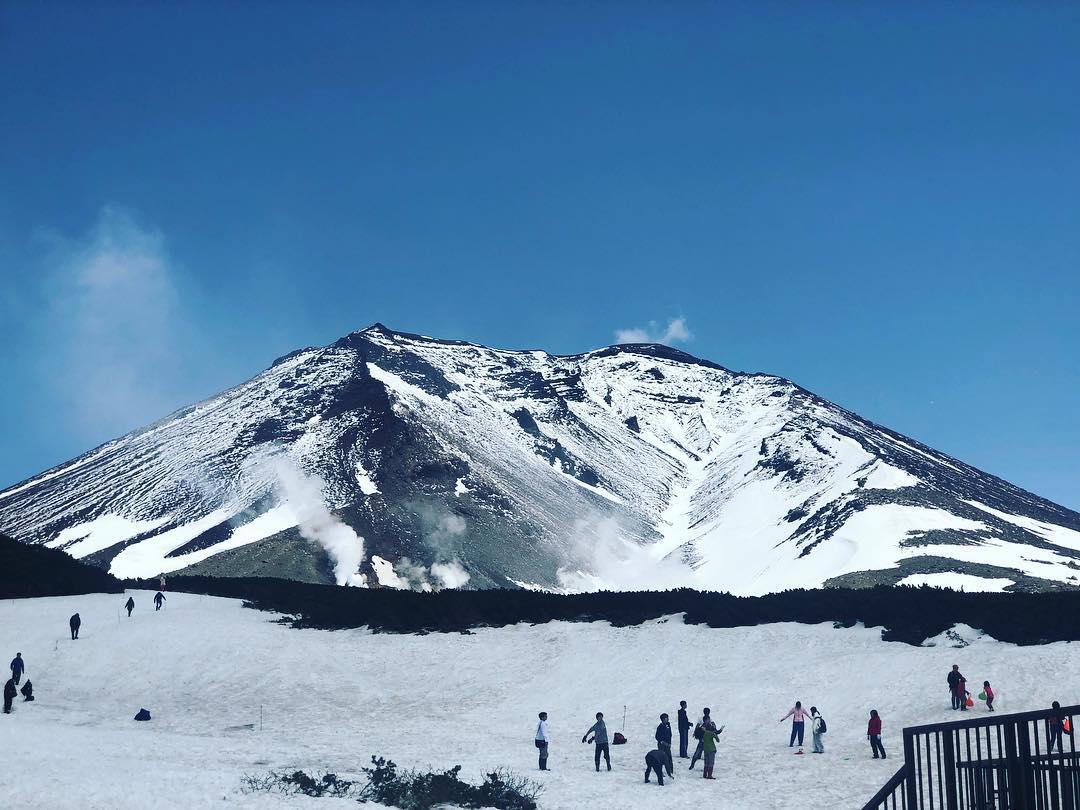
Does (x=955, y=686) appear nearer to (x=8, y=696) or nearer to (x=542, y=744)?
(x=542, y=744)

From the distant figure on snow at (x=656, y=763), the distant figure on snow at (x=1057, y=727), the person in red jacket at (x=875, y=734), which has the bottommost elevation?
the distant figure on snow at (x=656, y=763)

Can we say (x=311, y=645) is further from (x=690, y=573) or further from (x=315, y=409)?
(x=315, y=409)

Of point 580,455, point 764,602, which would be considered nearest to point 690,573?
point 580,455

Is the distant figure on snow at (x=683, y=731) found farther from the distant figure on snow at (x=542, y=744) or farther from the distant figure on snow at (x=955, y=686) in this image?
the distant figure on snow at (x=955, y=686)

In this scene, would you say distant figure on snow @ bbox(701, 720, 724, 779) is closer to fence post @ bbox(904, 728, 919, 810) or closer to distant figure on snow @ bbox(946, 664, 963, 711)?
distant figure on snow @ bbox(946, 664, 963, 711)

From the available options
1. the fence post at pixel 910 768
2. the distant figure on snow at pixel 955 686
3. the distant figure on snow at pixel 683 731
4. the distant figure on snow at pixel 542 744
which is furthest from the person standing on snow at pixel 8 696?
the distant figure on snow at pixel 955 686

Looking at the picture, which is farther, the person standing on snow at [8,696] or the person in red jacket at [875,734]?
the person standing on snow at [8,696]

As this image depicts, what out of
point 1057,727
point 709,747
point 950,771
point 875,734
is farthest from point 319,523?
point 1057,727

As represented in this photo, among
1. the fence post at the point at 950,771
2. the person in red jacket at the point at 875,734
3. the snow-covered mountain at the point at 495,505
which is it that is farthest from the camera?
the snow-covered mountain at the point at 495,505
